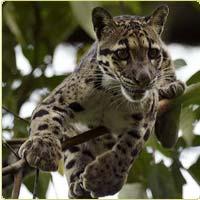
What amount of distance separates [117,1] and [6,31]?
0.77 metres

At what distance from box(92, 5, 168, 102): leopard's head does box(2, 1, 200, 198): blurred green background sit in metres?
0.07

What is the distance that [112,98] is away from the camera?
131 inches

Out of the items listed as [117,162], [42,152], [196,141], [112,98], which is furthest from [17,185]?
[196,141]

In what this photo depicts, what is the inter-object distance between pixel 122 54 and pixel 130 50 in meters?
0.04

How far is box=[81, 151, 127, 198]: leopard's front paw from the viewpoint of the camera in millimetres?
3164

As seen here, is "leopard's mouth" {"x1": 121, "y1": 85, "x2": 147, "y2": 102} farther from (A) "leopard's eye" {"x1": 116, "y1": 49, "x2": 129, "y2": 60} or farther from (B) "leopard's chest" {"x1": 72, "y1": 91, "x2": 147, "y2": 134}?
(B) "leopard's chest" {"x1": 72, "y1": 91, "x2": 147, "y2": 134}

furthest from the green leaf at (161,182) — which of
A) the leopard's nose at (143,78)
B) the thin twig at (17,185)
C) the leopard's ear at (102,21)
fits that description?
the thin twig at (17,185)

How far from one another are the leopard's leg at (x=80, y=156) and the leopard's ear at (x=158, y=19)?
523 millimetres

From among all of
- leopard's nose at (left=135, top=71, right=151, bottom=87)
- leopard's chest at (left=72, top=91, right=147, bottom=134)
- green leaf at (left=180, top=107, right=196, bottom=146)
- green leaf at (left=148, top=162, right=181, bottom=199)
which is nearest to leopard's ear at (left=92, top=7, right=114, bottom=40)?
A: leopard's chest at (left=72, top=91, right=147, bottom=134)

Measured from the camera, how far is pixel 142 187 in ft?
10.9

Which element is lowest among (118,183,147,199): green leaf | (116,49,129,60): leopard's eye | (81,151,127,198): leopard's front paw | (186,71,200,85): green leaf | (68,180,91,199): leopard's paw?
(68,180,91,199): leopard's paw

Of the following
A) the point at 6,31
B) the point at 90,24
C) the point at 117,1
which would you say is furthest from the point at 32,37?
the point at 90,24

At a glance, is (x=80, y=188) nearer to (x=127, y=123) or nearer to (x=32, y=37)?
(x=127, y=123)

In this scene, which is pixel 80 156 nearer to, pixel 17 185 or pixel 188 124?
pixel 188 124
